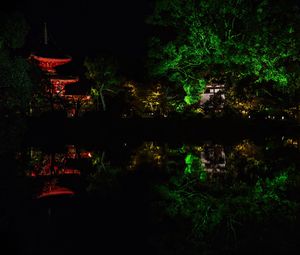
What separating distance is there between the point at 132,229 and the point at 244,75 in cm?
2020

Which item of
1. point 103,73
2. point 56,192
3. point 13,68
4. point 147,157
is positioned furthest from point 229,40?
point 56,192

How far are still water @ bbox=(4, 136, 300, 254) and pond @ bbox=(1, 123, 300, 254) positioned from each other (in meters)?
0.01

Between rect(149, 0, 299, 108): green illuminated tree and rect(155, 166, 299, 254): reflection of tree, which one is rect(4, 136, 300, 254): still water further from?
rect(149, 0, 299, 108): green illuminated tree

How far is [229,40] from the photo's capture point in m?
24.5

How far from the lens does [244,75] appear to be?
25484 mm

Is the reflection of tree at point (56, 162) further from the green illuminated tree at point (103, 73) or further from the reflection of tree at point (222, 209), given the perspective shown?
the green illuminated tree at point (103, 73)

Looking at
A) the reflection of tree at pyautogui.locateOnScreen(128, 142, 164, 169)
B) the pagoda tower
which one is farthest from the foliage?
the pagoda tower

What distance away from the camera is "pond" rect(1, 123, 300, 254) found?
570 centimetres

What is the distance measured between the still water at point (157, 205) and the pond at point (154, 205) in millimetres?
13

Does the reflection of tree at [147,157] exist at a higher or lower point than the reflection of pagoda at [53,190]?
lower

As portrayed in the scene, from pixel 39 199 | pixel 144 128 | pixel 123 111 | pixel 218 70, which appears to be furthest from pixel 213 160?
pixel 123 111

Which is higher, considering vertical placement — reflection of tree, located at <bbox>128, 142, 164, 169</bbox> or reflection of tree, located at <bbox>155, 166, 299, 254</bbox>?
reflection of tree, located at <bbox>155, 166, 299, 254</bbox>

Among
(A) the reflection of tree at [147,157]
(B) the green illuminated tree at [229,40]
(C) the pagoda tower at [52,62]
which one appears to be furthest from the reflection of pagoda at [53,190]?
(C) the pagoda tower at [52,62]

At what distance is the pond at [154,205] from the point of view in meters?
5.70
